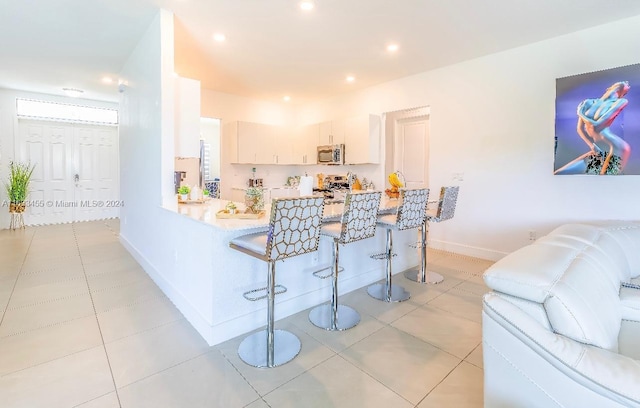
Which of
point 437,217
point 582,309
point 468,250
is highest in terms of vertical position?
point 437,217

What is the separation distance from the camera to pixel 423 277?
3.54 meters

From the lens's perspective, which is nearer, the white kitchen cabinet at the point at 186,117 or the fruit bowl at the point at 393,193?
the white kitchen cabinet at the point at 186,117

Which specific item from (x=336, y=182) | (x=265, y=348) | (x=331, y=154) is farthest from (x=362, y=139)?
(x=265, y=348)

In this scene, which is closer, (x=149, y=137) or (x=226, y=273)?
(x=226, y=273)

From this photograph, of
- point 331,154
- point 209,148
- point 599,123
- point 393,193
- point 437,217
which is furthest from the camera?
point 209,148

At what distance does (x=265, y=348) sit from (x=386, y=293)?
1411 mm

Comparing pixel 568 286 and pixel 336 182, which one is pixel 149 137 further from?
pixel 568 286

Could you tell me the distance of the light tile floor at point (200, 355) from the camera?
1717 mm

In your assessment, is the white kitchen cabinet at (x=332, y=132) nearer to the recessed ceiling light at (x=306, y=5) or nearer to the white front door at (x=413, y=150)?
the white front door at (x=413, y=150)

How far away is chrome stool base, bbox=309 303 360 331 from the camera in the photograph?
2488 mm

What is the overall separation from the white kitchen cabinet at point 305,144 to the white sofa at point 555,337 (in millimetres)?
5443

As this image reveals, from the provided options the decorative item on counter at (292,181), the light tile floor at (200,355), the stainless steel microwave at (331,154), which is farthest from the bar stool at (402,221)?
the decorative item on counter at (292,181)

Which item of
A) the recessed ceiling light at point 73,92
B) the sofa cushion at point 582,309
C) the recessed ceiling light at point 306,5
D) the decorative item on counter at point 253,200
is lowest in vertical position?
the sofa cushion at point 582,309

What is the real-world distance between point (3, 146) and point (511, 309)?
8713 mm
